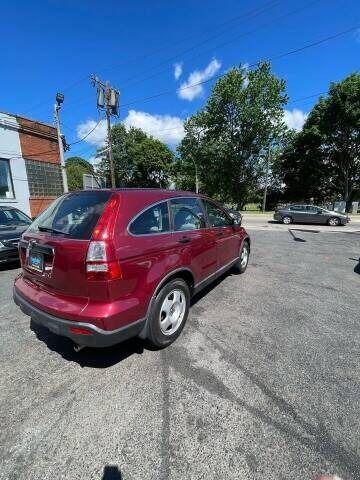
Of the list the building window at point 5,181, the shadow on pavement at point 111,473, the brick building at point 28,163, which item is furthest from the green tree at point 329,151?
the shadow on pavement at point 111,473

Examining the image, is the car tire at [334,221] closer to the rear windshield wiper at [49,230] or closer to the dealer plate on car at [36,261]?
the rear windshield wiper at [49,230]

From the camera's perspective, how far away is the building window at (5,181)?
1452 centimetres

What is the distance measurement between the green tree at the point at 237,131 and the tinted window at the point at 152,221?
3582cm

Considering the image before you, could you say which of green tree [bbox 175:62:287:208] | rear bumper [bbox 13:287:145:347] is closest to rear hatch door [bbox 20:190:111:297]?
rear bumper [bbox 13:287:145:347]

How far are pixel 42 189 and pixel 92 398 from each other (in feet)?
54.5

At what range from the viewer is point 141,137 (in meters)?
51.2

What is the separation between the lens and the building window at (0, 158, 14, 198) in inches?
572

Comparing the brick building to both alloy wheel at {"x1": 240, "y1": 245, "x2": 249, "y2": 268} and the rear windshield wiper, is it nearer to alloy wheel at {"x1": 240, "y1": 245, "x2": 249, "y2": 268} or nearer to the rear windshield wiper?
alloy wheel at {"x1": 240, "y1": 245, "x2": 249, "y2": 268}

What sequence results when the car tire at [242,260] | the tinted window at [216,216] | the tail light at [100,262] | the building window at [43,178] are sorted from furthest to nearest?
the building window at [43,178] < the car tire at [242,260] < the tinted window at [216,216] < the tail light at [100,262]

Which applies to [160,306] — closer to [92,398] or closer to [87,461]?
[92,398]

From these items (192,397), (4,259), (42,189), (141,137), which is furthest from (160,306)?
(141,137)

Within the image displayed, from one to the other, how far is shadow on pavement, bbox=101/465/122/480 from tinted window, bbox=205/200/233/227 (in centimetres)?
314

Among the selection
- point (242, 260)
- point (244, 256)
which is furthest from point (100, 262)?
point (244, 256)

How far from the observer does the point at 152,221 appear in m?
3.03
